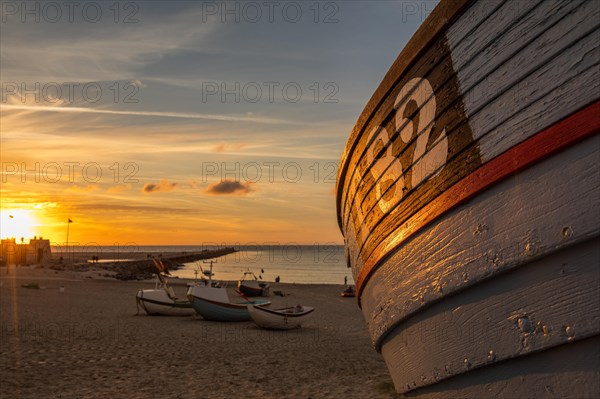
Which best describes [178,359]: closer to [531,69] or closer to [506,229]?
[506,229]

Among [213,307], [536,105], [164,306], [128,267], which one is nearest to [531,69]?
[536,105]

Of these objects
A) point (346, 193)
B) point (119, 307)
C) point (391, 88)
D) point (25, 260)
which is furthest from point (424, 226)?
point (25, 260)

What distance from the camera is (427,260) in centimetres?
396

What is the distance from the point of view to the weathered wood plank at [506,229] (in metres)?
2.86

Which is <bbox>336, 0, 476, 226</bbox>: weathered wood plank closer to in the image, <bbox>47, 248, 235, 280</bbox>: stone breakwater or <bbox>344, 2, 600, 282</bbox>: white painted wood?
<bbox>344, 2, 600, 282</bbox>: white painted wood

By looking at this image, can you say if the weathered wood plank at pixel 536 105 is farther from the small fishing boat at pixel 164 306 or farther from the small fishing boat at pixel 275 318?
the small fishing boat at pixel 164 306

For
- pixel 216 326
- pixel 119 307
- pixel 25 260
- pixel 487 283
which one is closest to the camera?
pixel 487 283

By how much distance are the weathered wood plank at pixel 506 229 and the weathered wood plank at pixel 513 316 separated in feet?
0.27

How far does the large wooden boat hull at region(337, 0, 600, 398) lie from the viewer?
9.52 ft

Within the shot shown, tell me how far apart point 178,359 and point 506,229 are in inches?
454

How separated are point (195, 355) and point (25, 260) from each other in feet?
278

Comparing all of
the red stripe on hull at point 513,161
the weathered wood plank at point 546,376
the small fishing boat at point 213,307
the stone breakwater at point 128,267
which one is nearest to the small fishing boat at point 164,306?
the small fishing boat at point 213,307

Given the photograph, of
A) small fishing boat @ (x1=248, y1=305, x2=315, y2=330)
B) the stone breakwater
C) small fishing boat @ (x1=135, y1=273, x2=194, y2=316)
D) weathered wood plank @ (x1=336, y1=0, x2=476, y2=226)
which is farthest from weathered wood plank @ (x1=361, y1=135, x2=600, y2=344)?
the stone breakwater

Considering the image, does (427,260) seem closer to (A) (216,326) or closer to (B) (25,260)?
(A) (216,326)
